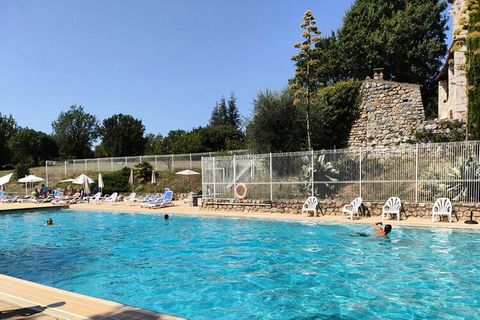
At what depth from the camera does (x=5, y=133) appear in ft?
206

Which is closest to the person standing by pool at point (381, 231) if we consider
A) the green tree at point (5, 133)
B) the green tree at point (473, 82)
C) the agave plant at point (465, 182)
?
the agave plant at point (465, 182)

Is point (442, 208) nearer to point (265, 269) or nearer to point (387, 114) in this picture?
point (265, 269)

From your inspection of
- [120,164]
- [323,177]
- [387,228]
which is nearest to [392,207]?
[323,177]

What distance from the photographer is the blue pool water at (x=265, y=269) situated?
6.85 m

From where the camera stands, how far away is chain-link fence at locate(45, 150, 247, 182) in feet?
106

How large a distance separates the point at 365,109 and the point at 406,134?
2.80m

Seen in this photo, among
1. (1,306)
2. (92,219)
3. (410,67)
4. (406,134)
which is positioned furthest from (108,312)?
(410,67)

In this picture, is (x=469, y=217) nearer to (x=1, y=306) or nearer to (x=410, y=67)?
(x=1, y=306)

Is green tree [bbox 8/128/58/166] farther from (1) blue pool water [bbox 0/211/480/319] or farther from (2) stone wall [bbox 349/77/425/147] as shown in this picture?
(2) stone wall [bbox 349/77/425/147]

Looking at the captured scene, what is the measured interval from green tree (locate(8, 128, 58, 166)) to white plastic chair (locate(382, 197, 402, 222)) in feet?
159

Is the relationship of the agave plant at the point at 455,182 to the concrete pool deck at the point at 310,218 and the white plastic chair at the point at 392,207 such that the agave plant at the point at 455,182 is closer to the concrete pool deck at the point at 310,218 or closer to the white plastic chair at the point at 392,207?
the white plastic chair at the point at 392,207

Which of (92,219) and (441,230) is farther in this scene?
(92,219)

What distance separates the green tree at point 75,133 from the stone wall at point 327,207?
4322 cm

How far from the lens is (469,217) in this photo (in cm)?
1326
